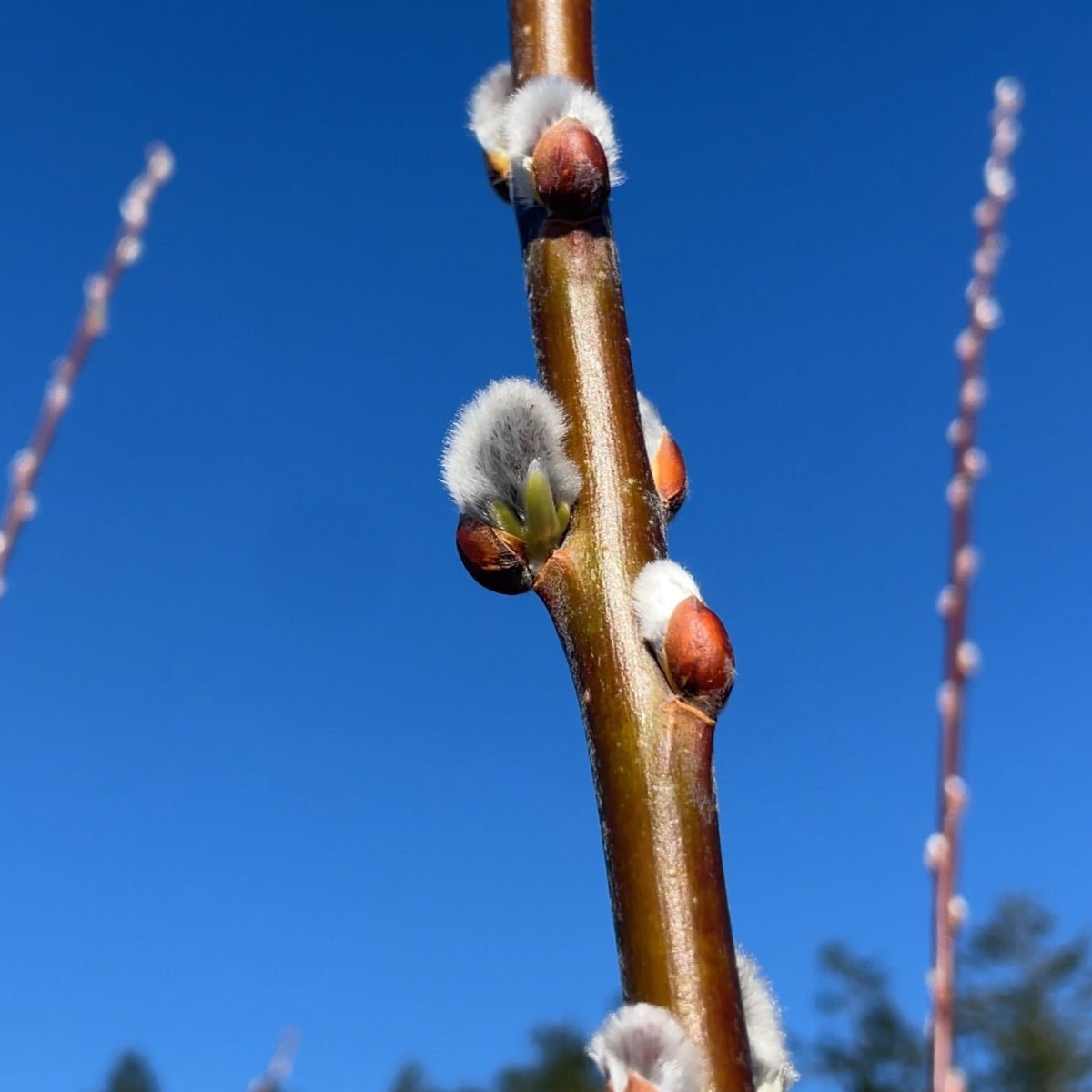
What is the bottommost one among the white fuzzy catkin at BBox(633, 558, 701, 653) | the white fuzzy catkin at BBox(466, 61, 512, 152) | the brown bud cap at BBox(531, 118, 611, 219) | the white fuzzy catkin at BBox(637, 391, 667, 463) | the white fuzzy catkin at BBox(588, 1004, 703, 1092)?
the white fuzzy catkin at BBox(588, 1004, 703, 1092)

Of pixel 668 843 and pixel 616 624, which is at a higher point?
pixel 616 624

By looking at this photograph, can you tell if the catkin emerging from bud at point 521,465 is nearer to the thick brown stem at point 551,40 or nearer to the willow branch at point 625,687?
the willow branch at point 625,687

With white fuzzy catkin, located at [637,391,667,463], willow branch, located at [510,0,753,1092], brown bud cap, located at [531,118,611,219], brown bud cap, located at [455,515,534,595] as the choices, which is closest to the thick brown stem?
willow branch, located at [510,0,753,1092]

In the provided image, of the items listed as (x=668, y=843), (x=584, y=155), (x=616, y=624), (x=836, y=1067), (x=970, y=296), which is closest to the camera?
(x=970, y=296)

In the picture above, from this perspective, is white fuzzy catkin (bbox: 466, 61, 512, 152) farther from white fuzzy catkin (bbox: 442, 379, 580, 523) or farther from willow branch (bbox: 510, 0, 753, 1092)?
white fuzzy catkin (bbox: 442, 379, 580, 523)

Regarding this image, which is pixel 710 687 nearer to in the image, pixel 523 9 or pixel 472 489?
pixel 472 489

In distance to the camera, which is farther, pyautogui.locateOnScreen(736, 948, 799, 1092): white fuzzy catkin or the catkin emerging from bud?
the catkin emerging from bud

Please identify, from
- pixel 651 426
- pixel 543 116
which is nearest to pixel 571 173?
pixel 543 116

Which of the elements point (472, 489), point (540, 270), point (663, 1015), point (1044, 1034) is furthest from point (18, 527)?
point (1044, 1034)
